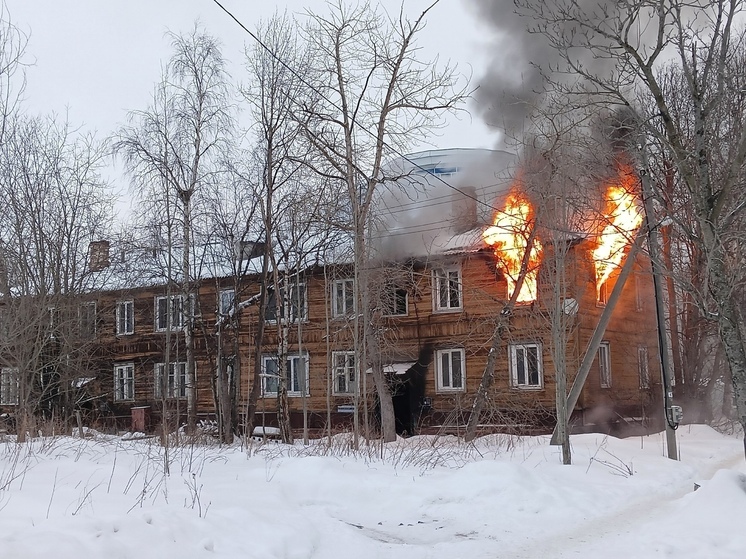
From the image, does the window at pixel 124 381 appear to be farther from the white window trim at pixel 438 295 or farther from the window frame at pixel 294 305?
the white window trim at pixel 438 295

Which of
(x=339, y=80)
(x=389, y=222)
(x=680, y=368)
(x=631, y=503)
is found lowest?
(x=631, y=503)

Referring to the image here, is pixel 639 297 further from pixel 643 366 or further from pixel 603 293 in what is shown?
pixel 603 293

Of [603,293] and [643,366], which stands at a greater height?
[603,293]

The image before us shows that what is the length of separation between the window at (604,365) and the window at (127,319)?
1929 centimetres

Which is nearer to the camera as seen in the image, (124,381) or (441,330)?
(441,330)

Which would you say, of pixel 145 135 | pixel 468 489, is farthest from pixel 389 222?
pixel 468 489

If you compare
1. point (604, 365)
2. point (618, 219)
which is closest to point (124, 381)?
point (604, 365)

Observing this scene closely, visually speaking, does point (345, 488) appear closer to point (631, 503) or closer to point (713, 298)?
point (631, 503)

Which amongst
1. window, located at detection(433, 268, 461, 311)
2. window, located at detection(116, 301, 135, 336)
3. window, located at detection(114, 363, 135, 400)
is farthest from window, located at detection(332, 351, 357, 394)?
window, located at detection(116, 301, 135, 336)

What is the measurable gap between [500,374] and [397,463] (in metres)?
12.4

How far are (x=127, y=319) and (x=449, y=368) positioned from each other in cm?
1506

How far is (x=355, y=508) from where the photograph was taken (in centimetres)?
877

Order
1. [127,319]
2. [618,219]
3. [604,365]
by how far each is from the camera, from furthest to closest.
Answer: [127,319] < [604,365] < [618,219]

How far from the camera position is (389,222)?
22.9 m
